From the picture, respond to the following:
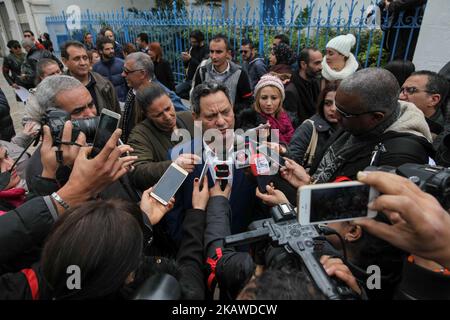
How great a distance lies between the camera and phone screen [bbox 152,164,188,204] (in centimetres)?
154

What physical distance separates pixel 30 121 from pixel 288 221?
1.82 metres

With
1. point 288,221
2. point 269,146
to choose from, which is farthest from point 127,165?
point 269,146

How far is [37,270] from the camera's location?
979 mm

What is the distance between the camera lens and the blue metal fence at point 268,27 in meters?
4.17

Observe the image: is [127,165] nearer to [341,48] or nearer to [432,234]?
[432,234]

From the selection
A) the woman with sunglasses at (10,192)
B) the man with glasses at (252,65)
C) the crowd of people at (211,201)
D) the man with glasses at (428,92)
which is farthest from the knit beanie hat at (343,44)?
the woman with sunglasses at (10,192)

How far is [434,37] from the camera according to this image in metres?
3.60

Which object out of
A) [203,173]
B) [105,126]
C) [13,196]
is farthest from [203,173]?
[13,196]

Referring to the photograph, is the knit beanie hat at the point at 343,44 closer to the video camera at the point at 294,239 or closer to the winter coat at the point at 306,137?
the winter coat at the point at 306,137

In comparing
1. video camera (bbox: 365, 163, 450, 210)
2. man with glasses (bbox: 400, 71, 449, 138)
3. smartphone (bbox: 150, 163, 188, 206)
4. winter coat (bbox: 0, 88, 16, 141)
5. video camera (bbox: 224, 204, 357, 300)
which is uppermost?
video camera (bbox: 365, 163, 450, 210)

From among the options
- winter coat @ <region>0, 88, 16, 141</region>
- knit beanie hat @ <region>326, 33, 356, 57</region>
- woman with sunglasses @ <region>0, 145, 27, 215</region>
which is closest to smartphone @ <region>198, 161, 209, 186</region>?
woman with sunglasses @ <region>0, 145, 27, 215</region>

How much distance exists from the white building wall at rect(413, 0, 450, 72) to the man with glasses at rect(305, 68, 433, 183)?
277cm

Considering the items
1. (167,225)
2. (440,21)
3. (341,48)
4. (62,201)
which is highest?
(440,21)

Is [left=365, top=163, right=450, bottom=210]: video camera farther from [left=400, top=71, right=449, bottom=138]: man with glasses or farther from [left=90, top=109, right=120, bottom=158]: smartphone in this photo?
[left=400, top=71, right=449, bottom=138]: man with glasses
